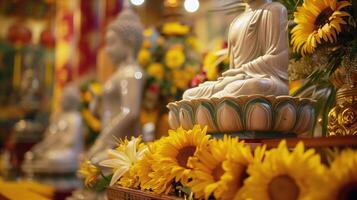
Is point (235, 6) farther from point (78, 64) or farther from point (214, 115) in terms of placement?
point (78, 64)

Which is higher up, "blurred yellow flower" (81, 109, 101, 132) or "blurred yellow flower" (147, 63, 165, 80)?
"blurred yellow flower" (147, 63, 165, 80)

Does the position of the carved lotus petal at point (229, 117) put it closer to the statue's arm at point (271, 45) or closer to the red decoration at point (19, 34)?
the statue's arm at point (271, 45)

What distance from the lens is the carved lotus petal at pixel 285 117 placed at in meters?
1.33

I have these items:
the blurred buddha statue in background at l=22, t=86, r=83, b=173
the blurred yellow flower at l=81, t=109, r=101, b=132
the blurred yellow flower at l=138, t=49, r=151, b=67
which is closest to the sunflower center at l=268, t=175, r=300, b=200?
the blurred yellow flower at l=138, t=49, r=151, b=67

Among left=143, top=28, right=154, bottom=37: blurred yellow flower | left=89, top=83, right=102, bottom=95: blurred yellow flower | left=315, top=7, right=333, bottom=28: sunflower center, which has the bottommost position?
left=89, top=83, right=102, bottom=95: blurred yellow flower

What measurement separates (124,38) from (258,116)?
5.47 ft

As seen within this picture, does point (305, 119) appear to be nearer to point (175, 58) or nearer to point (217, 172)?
point (217, 172)

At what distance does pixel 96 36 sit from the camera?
5527 mm

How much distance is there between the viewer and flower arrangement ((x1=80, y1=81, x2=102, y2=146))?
3894mm

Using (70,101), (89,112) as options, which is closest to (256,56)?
(89,112)

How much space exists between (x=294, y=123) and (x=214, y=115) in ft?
0.70

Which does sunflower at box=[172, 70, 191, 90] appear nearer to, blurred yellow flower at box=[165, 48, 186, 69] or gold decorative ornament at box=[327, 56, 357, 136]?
blurred yellow flower at box=[165, 48, 186, 69]

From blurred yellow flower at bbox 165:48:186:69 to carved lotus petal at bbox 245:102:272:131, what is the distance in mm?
1973

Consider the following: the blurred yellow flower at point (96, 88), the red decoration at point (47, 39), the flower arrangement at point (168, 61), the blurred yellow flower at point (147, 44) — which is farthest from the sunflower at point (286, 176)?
the red decoration at point (47, 39)
